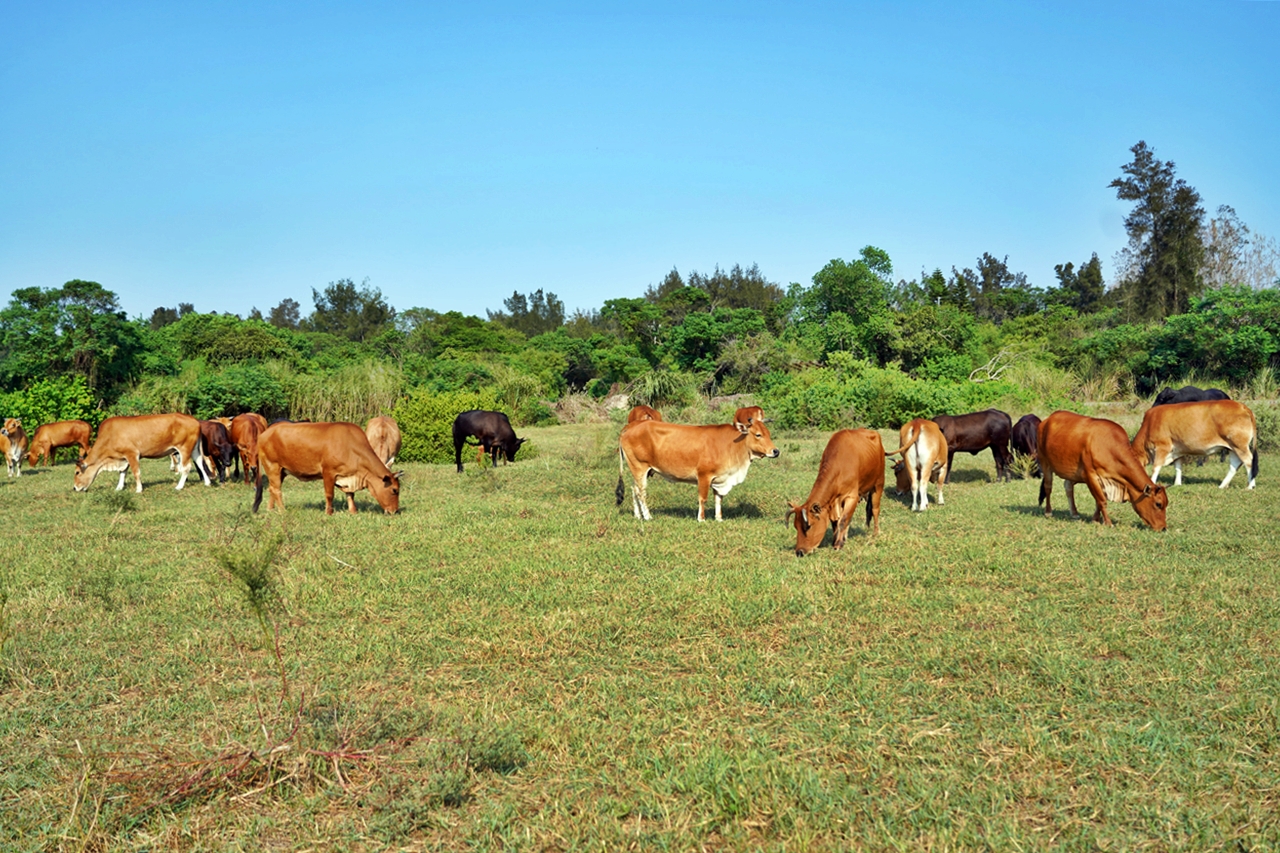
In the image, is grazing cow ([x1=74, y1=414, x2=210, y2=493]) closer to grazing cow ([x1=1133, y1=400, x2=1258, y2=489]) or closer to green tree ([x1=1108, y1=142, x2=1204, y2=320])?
grazing cow ([x1=1133, y1=400, x2=1258, y2=489])

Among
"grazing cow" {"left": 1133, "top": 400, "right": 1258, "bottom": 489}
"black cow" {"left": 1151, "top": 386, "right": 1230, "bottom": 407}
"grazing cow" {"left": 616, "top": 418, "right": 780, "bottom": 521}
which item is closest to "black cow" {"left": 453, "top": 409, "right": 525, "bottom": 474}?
"grazing cow" {"left": 616, "top": 418, "right": 780, "bottom": 521}

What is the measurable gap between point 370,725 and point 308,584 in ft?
11.4

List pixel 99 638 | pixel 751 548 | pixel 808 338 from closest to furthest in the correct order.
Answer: pixel 99 638, pixel 751 548, pixel 808 338

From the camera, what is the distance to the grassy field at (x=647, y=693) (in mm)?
3854

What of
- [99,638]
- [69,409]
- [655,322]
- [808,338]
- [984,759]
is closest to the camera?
[984,759]

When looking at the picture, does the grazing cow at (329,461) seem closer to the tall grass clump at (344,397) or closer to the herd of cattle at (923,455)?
the herd of cattle at (923,455)

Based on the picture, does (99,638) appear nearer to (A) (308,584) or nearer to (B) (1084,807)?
(A) (308,584)

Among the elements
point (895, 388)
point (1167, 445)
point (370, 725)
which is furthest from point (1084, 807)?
point (895, 388)

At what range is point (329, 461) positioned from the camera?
12.2 metres

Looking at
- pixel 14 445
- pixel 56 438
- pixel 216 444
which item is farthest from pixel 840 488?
pixel 56 438

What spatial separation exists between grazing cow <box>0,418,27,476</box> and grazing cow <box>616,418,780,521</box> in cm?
1422

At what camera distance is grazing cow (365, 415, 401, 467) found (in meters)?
17.1

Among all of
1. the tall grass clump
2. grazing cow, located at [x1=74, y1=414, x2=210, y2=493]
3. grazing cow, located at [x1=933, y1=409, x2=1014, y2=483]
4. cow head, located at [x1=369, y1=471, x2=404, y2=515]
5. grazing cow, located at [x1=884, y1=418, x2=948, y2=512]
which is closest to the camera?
cow head, located at [x1=369, y1=471, x2=404, y2=515]

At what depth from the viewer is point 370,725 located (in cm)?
464
